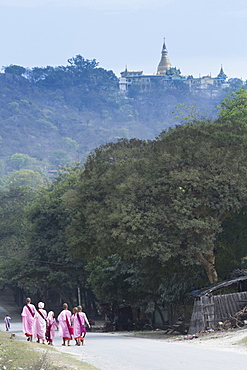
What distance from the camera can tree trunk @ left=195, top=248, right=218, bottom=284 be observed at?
3488 centimetres

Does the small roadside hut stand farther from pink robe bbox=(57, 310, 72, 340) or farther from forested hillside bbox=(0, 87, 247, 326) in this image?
pink robe bbox=(57, 310, 72, 340)

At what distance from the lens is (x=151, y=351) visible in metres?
18.6

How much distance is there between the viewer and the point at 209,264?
116ft

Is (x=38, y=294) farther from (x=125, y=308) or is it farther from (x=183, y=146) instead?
(x=183, y=146)

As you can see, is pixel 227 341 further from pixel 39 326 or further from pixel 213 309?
pixel 213 309

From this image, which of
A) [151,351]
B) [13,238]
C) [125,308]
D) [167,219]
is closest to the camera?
[151,351]

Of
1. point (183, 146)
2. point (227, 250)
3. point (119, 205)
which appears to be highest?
point (183, 146)

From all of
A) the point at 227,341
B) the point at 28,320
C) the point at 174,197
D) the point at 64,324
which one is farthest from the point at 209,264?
the point at 28,320

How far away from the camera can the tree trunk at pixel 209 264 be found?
34875mm

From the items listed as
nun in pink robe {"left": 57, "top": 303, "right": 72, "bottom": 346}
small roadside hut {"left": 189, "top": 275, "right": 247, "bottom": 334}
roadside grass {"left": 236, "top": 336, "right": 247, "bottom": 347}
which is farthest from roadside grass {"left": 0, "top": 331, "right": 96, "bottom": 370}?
small roadside hut {"left": 189, "top": 275, "right": 247, "bottom": 334}

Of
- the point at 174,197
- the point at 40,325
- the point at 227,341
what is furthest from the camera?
the point at 174,197

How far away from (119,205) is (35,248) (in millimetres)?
28554

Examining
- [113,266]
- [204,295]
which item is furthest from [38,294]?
[204,295]

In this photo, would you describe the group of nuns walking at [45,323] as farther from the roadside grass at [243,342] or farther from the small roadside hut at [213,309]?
the small roadside hut at [213,309]
